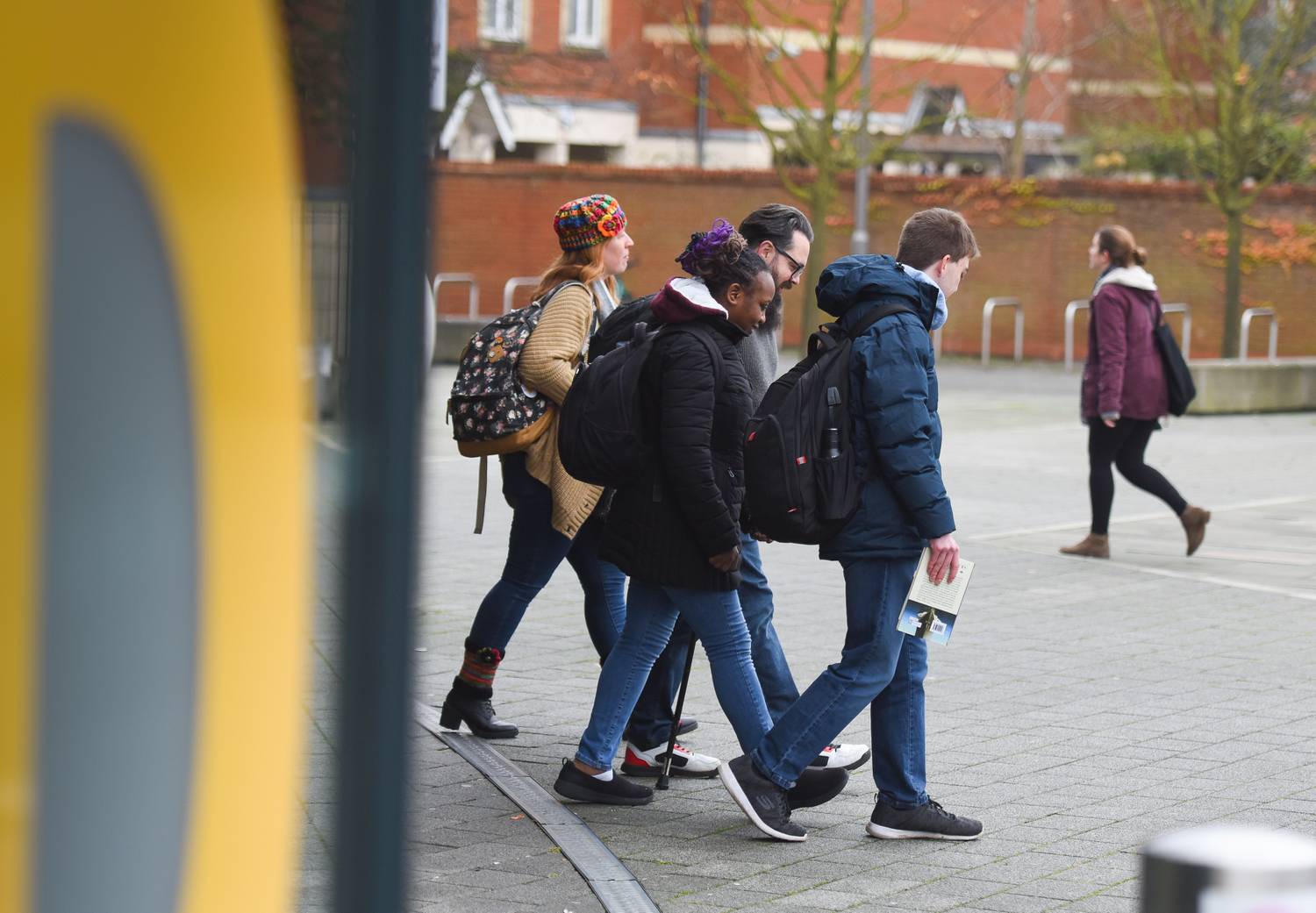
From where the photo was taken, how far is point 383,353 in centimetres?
194

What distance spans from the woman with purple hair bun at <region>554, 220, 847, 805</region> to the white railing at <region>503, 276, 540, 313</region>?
2567 cm

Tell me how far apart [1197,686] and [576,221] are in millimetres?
3181

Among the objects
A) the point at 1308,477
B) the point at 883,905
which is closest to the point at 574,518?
the point at 883,905

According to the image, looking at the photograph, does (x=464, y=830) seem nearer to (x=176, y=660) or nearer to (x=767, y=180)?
(x=176, y=660)

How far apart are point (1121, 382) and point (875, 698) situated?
18.8 ft

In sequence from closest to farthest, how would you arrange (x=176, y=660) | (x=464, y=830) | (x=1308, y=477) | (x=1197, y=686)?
(x=176, y=660) → (x=464, y=830) → (x=1197, y=686) → (x=1308, y=477)

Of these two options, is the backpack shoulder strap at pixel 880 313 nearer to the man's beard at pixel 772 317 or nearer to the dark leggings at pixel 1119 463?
the man's beard at pixel 772 317

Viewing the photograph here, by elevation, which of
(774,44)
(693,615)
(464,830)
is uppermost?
(774,44)

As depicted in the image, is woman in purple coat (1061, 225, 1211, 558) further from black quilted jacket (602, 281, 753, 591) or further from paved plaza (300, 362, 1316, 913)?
black quilted jacket (602, 281, 753, 591)

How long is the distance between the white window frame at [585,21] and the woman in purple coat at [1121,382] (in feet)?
109

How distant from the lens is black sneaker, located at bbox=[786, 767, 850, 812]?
5.68m

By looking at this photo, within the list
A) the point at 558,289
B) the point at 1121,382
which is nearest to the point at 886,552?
the point at 558,289

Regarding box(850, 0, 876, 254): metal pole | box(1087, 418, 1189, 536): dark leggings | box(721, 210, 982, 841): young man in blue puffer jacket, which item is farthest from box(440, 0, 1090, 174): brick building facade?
box(721, 210, 982, 841): young man in blue puffer jacket

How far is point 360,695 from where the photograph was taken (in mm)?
1991
